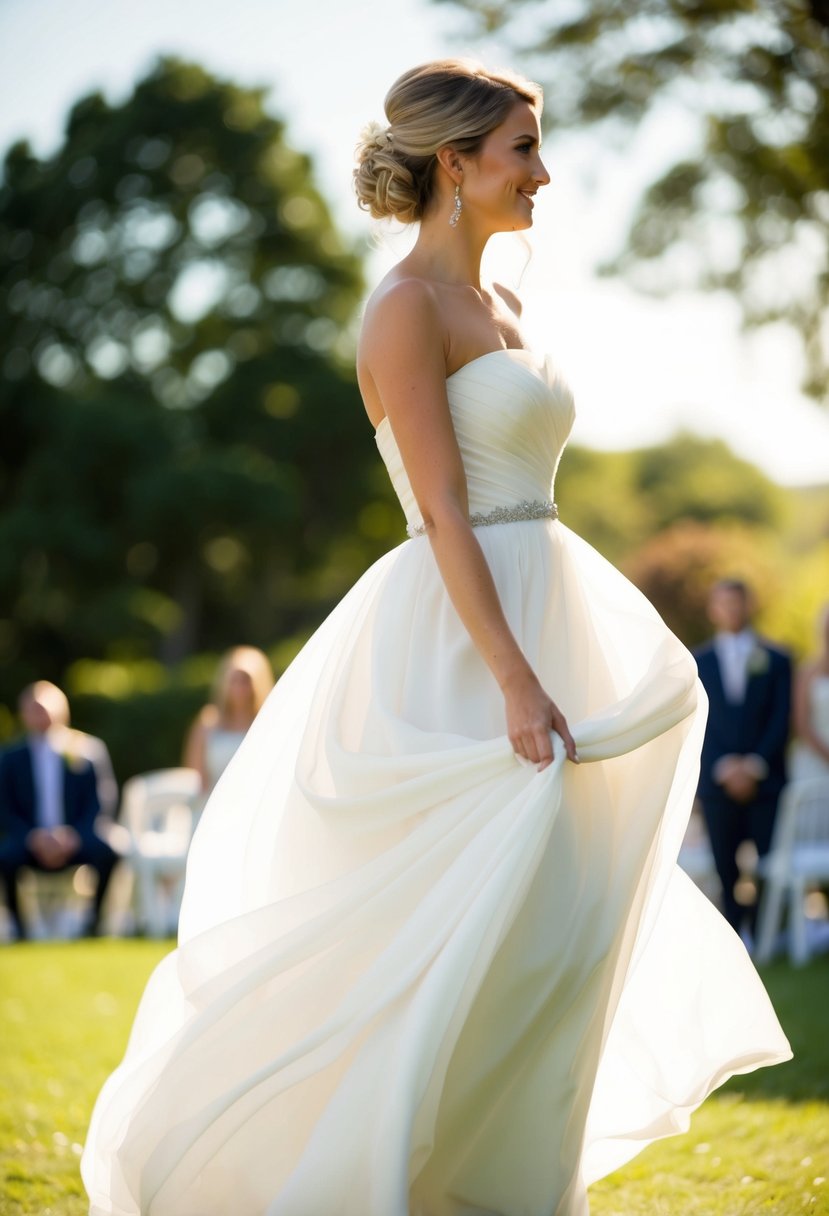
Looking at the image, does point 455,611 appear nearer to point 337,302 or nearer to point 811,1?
point 811,1

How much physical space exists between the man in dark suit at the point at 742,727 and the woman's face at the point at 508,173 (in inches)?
244

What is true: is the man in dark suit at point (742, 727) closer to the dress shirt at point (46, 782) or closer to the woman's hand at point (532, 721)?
the dress shirt at point (46, 782)

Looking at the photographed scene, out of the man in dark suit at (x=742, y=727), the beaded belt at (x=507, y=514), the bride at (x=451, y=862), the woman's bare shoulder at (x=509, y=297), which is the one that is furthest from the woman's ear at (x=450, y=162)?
the man in dark suit at (x=742, y=727)

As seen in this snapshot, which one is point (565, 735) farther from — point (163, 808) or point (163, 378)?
point (163, 378)

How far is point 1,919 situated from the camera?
12.0 metres

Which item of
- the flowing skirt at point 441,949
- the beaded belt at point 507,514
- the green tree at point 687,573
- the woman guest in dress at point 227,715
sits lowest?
the green tree at point 687,573

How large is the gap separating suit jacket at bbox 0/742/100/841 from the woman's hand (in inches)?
352

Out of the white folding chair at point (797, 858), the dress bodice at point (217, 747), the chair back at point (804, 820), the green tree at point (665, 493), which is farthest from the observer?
the green tree at point (665, 493)

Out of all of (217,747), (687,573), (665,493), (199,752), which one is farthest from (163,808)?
(665,493)

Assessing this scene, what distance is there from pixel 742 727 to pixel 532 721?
6.54m

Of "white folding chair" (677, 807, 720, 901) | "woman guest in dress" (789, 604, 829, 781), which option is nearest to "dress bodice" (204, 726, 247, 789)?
"white folding chair" (677, 807, 720, 901)

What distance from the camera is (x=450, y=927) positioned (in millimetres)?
2863

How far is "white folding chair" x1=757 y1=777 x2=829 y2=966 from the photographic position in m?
8.94

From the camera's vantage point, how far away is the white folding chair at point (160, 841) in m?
11.0
